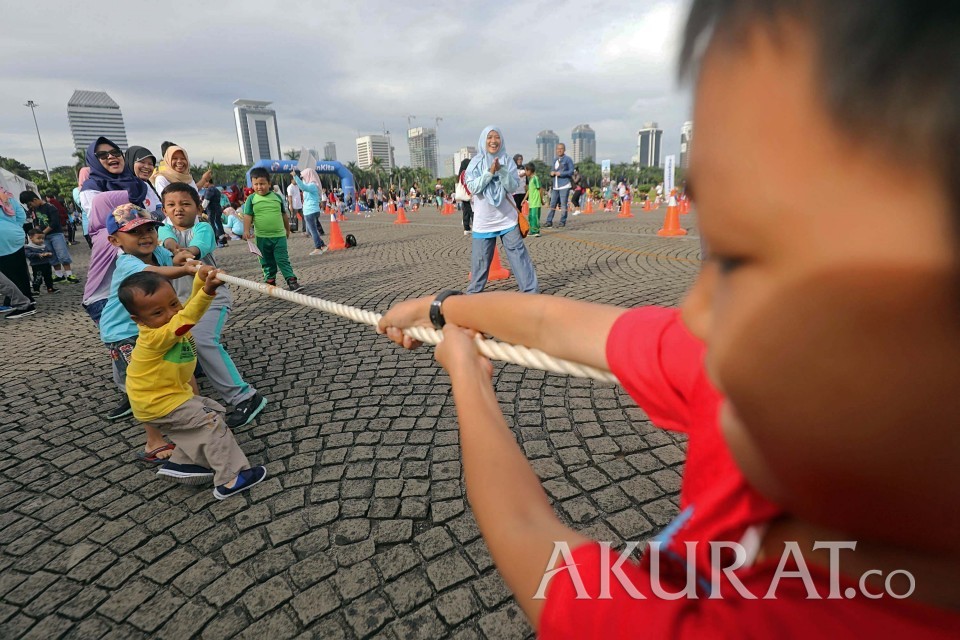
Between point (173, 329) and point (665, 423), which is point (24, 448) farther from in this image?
point (665, 423)

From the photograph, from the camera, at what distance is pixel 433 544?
2.47 metres

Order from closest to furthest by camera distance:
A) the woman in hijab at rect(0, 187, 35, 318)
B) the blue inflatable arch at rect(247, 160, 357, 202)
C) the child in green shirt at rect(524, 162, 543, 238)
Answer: the woman in hijab at rect(0, 187, 35, 318)
the child in green shirt at rect(524, 162, 543, 238)
the blue inflatable arch at rect(247, 160, 357, 202)

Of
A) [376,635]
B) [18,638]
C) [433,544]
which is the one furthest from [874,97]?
[18,638]

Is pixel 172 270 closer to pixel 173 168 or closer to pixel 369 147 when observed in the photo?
pixel 173 168

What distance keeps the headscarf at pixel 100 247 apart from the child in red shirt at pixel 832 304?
187 inches

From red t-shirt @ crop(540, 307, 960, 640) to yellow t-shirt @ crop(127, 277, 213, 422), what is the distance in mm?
2840

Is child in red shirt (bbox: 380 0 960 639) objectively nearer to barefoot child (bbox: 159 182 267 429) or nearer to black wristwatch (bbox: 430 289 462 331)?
black wristwatch (bbox: 430 289 462 331)

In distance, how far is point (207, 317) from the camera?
4.06 m

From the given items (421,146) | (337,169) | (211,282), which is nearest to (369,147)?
(421,146)

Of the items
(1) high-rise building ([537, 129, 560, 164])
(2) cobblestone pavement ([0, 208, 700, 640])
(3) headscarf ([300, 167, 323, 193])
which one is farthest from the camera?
(1) high-rise building ([537, 129, 560, 164])

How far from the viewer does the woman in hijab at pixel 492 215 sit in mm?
6352

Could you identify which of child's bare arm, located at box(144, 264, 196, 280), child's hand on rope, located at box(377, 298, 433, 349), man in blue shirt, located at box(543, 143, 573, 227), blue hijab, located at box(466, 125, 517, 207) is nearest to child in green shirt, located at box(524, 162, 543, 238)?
man in blue shirt, located at box(543, 143, 573, 227)

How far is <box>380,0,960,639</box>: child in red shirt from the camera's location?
326 millimetres

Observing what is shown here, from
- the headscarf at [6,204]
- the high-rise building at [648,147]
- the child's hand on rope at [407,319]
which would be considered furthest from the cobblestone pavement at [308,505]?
the high-rise building at [648,147]
